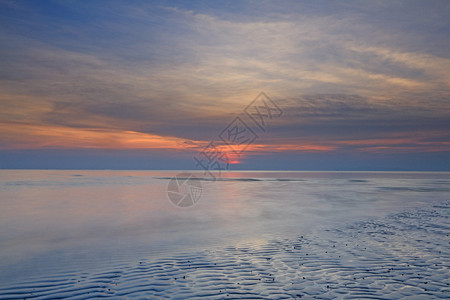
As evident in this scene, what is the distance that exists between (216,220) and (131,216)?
20.5ft

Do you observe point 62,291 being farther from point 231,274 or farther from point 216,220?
point 216,220

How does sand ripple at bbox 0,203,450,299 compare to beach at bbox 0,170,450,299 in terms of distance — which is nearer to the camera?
sand ripple at bbox 0,203,450,299

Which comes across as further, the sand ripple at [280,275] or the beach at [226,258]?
the beach at [226,258]

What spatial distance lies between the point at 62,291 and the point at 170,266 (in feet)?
10.6

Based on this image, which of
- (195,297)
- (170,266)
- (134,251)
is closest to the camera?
(195,297)

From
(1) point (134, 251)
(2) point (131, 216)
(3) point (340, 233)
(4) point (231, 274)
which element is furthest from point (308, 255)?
(2) point (131, 216)

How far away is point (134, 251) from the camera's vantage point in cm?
1227

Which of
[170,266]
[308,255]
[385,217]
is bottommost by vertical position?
[385,217]

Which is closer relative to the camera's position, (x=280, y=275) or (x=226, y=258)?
(x=280, y=275)

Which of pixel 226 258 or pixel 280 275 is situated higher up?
pixel 226 258

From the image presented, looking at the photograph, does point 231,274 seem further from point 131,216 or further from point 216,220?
point 131,216

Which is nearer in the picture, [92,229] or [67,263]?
[67,263]

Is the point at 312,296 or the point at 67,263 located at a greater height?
the point at 67,263

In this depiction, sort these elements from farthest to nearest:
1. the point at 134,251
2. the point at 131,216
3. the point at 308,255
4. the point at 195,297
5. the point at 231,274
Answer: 1. the point at 131,216
2. the point at 134,251
3. the point at 308,255
4. the point at 231,274
5. the point at 195,297
